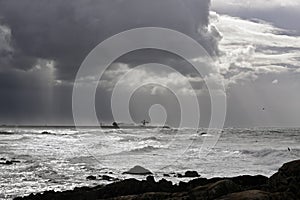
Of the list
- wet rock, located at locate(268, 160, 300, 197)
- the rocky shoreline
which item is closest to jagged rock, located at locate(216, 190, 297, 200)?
the rocky shoreline

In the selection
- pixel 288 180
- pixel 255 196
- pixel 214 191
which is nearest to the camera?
pixel 255 196

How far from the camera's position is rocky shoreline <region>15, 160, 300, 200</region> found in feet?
31.2

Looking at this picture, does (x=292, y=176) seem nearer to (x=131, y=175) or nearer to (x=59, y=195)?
(x=59, y=195)

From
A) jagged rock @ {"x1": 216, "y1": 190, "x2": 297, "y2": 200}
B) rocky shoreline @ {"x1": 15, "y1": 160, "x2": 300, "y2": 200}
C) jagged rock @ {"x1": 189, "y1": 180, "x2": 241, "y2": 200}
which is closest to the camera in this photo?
jagged rock @ {"x1": 216, "y1": 190, "x2": 297, "y2": 200}

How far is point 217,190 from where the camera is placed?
418 inches

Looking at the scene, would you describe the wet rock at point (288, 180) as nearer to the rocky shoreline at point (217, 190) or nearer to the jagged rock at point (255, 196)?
the rocky shoreline at point (217, 190)

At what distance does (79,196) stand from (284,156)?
30971mm

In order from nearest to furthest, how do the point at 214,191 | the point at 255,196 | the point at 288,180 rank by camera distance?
the point at 255,196 → the point at 214,191 → the point at 288,180

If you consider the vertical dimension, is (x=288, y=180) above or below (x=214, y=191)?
above

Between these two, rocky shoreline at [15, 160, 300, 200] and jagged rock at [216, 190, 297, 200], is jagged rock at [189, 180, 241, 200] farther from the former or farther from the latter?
jagged rock at [216, 190, 297, 200]

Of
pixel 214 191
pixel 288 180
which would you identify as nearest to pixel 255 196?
pixel 214 191

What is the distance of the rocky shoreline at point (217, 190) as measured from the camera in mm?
9523

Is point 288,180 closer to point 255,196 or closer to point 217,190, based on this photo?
point 217,190

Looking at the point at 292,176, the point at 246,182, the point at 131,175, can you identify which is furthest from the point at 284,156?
the point at 292,176
